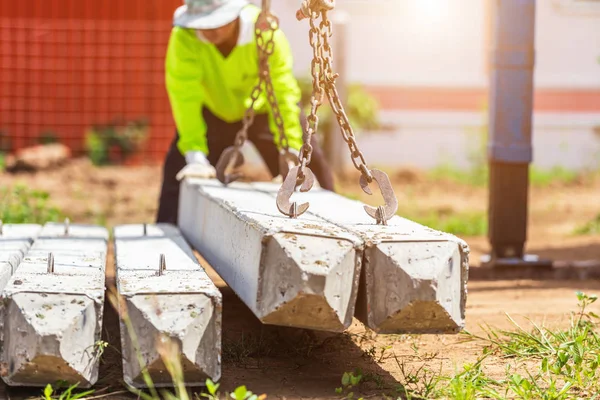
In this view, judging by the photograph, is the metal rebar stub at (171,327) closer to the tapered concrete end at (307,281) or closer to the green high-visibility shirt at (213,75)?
the tapered concrete end at (307,281)

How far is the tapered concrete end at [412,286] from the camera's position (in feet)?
10.3

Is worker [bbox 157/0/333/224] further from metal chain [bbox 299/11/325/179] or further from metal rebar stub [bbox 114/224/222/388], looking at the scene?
metal rebar stub [bbox 114/224/222/388]

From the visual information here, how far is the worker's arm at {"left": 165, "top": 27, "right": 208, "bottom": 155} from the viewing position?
555 cm

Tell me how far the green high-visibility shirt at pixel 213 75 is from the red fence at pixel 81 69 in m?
5.88

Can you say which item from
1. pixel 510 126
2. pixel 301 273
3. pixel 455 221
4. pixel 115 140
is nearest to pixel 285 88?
pixel 510 126

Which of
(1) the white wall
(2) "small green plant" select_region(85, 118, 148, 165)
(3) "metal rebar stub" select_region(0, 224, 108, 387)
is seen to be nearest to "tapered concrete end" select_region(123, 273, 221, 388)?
(3) "metal rebar stub" select_region(0, 224, 108, 387)

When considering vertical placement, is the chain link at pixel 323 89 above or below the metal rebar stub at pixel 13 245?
above

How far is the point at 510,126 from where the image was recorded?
19.9 feet

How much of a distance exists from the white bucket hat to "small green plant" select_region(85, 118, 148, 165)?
6.25m

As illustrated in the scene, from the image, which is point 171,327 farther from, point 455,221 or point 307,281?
point 455,221

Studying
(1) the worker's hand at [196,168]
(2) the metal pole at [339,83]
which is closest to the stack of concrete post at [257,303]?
(1) the worker's hand at [196,168]

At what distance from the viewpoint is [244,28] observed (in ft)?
17.8

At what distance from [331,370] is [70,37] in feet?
28.3

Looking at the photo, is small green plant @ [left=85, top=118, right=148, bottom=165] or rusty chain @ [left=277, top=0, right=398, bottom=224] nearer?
rusty chain @ [left=277, top=0, right=398, bottom=224]
